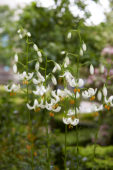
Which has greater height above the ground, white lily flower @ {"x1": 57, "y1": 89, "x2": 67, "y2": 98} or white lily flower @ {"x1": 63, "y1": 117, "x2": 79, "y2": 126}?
white lily flower @ {"x1": 57, "y1": 89, "x2": 67, "y2": 98}

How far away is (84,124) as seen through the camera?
5.32 meters

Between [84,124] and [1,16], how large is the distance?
16.7m

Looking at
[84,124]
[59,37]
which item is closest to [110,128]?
[84,124]

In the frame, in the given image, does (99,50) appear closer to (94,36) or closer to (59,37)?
(94,36)

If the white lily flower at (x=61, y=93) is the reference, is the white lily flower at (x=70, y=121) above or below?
below

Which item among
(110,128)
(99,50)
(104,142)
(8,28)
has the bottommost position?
(104,142)

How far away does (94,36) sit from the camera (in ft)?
13.9

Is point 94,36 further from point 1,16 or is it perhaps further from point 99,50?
point 1,16

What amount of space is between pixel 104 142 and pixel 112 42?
6.56 feet

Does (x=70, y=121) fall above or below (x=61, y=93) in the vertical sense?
below

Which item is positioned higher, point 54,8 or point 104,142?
point 54,8

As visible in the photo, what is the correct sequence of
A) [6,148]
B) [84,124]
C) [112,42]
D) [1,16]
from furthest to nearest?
[1,16], [84,124], [112,42], [6,148]

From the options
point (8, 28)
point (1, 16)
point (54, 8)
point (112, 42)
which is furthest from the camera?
point (1, 16)

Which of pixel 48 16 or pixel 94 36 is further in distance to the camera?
pixel 94 36
